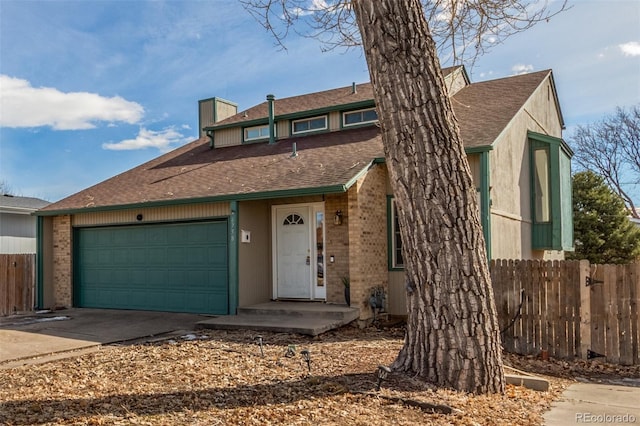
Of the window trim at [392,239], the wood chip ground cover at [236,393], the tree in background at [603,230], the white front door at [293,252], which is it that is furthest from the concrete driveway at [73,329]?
the tree in background at [603,230]

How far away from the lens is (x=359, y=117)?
14.0m

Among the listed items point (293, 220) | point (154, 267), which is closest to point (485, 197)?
point (293, 220)

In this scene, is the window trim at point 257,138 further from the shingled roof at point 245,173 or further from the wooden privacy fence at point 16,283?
the wooden privacy fence at point 16,283

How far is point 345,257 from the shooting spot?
10750mm

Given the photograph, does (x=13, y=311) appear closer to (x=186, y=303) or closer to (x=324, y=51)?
(x=186, y=303)

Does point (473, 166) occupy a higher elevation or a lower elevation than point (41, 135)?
lower

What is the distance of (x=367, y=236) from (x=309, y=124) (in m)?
5.69

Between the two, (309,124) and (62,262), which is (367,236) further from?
(62,262)

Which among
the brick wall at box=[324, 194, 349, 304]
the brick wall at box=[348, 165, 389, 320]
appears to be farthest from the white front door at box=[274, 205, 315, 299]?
the brick wall at box=[348, 165, 389, 320]

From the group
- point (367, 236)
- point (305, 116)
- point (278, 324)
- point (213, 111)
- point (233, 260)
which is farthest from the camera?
point (213, 111)

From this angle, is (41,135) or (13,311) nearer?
(13,311)

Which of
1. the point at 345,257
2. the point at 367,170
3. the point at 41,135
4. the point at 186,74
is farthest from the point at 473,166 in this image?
the point at 41,135

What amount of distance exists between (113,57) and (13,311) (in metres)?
8.74

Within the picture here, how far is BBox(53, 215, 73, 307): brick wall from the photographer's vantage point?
1381 centimetres
